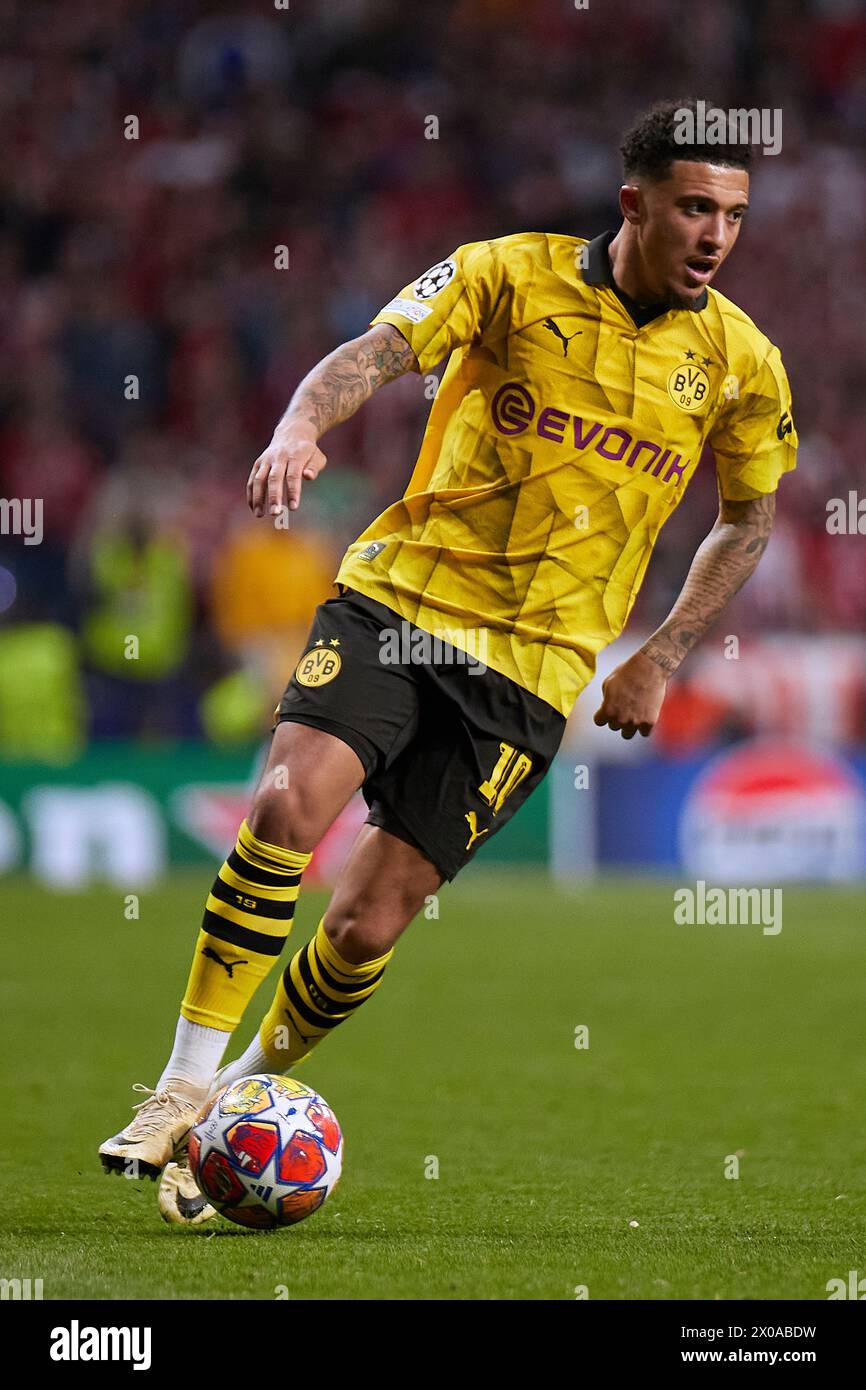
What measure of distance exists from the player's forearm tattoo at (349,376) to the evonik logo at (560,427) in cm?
35

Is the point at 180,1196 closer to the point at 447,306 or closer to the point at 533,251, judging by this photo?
the point at 447,306

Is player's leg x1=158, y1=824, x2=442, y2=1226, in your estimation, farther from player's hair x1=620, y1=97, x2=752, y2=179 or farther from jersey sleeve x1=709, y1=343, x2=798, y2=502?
player's hair x1=620, y1=97, x2=752, y2=179

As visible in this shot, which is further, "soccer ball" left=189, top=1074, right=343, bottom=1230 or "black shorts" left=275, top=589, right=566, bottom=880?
"black shorts" left=275, top=589, right=566, bottom=880

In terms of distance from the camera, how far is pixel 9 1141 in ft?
18.0

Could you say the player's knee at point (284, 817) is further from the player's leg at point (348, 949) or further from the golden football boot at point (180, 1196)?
the golden football boot at point (180, 1196)

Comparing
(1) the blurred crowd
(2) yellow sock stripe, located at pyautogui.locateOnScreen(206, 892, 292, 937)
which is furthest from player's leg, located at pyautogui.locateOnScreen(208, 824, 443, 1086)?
(1) the blurred crowd

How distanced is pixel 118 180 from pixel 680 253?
1367 centimetres

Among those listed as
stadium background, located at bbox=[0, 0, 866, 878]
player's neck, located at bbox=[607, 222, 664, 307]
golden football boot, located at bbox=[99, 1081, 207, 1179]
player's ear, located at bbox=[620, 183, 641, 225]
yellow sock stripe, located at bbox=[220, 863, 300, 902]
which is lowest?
golden football boot, located at bbox=[99, 1081, 207, 1179]

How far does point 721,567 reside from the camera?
16.7 feet

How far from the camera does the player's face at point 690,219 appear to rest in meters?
4.44

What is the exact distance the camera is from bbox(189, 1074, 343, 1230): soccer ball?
13.9 ft

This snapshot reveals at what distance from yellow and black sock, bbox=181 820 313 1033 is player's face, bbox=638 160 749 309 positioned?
1608mm

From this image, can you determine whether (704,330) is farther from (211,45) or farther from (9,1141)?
(211,45)
